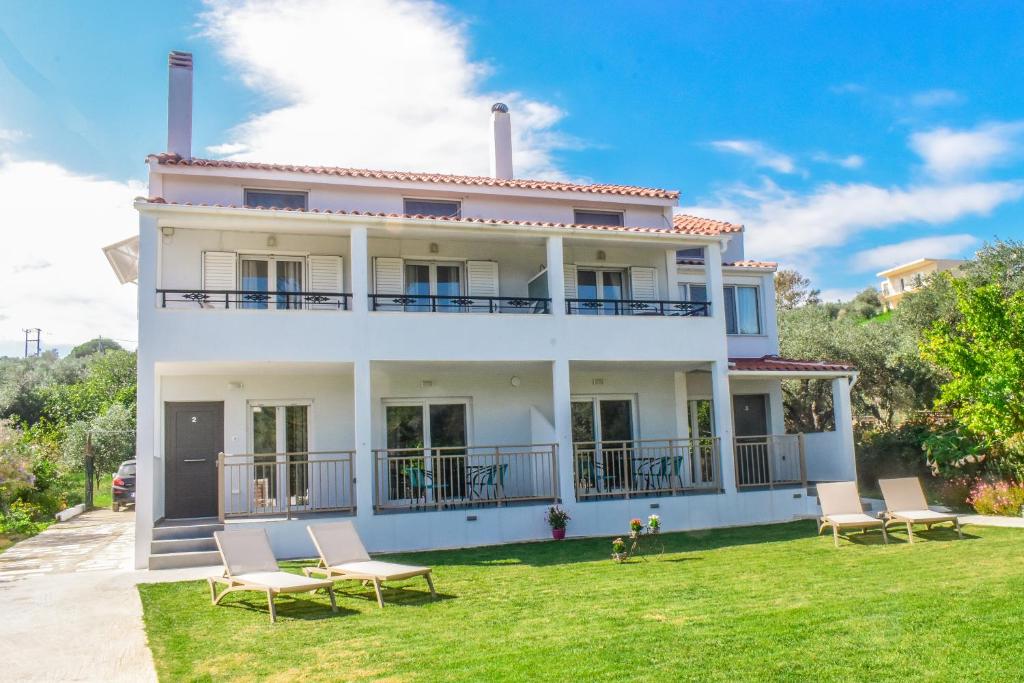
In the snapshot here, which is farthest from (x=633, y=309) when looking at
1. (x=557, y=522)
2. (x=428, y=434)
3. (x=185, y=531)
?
(x=185, y=531)

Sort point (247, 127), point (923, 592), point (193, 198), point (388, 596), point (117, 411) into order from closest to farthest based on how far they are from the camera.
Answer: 1. point (923, 592)
2. point (388, 596)
3. point (193, 198)
4. point (247, 127)
5. point (117, 411)

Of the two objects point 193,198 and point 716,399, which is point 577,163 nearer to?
point 716,399

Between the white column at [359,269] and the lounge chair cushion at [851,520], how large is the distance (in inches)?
360

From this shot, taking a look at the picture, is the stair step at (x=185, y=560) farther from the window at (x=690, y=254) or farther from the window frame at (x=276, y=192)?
the window at (x=690, y=254)

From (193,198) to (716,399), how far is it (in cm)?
1222

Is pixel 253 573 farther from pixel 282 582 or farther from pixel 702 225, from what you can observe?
pixel 702 225

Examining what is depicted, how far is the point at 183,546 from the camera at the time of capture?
531 inches

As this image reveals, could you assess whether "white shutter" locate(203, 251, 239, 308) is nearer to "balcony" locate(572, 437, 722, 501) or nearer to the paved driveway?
the paved driveway

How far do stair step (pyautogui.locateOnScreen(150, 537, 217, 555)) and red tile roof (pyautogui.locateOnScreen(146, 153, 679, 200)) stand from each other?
319 inches

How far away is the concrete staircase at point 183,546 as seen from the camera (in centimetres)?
1308

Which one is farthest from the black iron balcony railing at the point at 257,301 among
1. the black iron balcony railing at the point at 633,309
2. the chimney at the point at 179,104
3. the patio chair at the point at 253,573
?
the patio chair at the point at 253,573

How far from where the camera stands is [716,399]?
1730 cm

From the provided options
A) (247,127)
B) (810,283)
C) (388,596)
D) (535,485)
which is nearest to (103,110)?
(247,127)

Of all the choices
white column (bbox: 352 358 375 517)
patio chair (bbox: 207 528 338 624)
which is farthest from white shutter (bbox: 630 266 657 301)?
patio chair (bbox: 207 528 338 624)
